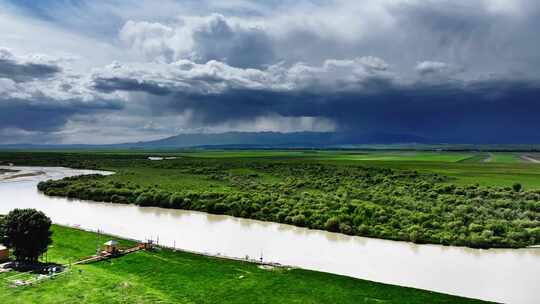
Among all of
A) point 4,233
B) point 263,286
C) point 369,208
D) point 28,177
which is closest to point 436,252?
point 369,208

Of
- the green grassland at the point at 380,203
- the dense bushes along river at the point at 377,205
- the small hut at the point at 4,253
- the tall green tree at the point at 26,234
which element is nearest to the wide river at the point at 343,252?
the dense bushes along river at the point at 377,205

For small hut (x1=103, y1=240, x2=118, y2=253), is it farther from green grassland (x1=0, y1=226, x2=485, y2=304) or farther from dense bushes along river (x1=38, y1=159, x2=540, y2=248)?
dense bushes along river (x1=38, y1=159, x2=540, y2=248)

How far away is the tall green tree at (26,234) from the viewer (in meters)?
27.7

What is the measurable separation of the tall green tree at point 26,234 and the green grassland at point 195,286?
193cm

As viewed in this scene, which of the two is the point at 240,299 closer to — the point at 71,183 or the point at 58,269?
the point at 58,269

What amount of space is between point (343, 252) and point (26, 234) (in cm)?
2310

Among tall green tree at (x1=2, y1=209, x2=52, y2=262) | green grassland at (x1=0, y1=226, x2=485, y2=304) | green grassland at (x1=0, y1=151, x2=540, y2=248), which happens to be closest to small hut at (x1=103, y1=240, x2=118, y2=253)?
green grassland at (x1=0, y1=226, x2=485, y2=304)

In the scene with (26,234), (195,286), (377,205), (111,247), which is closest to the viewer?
(195,286)

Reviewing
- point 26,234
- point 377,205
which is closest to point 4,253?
point 26,234

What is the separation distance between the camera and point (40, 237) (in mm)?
28188

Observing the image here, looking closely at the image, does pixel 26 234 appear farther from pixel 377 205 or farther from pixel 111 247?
pixel 377 205

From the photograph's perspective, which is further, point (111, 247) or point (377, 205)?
point (377, 205)

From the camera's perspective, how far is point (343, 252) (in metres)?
35.2

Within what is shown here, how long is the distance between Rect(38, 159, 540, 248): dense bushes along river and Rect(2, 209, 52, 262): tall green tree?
77.3ft
